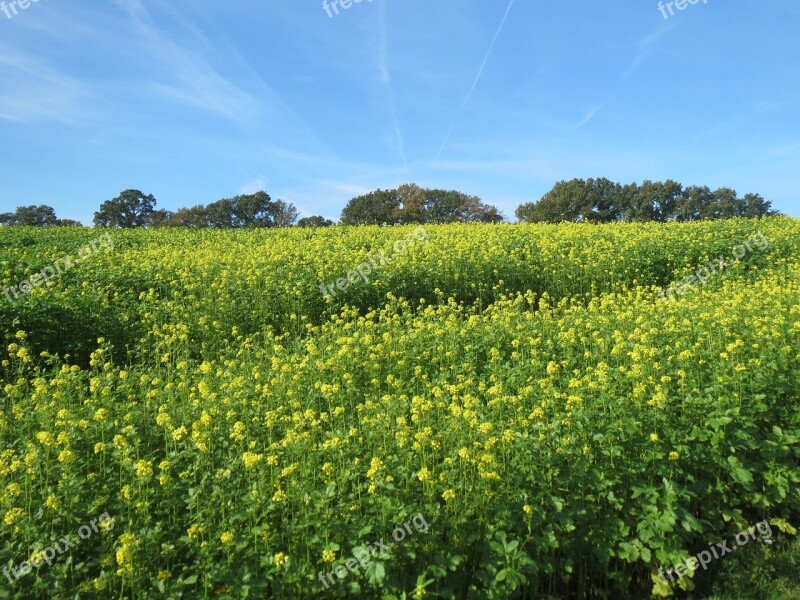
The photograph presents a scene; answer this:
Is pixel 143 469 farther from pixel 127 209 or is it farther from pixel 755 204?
pixel 755 204

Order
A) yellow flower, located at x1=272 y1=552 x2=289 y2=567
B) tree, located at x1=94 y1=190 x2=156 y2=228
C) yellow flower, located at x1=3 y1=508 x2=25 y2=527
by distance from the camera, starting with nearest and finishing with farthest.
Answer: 1. yellow flower, located at x1=272 y1=552 x2=289 y2=567
2. yellow flower, located at x1=3 y1=508 x2=25 y2=527
3. tree, located at x1=94 y1=190 x2=156 y2=228

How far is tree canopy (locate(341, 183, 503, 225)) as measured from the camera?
249ft

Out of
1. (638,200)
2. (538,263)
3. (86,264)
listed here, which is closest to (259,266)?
(86,264)

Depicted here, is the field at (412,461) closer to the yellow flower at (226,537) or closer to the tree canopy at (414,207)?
the yellow flower at (226,537)

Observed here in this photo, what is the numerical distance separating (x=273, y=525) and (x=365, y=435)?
1364 mm

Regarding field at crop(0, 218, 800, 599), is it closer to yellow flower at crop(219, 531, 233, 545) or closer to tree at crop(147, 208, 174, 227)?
yellow flower at crop(219, 531, 233, 545)

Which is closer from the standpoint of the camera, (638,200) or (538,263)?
(538,263)

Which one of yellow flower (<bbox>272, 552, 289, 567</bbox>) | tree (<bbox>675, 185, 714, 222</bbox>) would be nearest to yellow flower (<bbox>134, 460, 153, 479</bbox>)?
yellow flower (<bbox>272, 552, 289, 567</bbox>)

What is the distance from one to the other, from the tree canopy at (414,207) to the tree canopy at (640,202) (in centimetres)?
776

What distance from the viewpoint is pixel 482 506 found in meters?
4.15

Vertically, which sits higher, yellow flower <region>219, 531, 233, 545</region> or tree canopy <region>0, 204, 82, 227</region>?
tree canopy <region>0, 204, 82, 227</region>

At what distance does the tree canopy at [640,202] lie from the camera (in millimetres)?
78188

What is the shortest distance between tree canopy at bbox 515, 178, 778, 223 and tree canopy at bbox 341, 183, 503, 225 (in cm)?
776

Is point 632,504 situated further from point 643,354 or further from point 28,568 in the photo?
point 28,568
